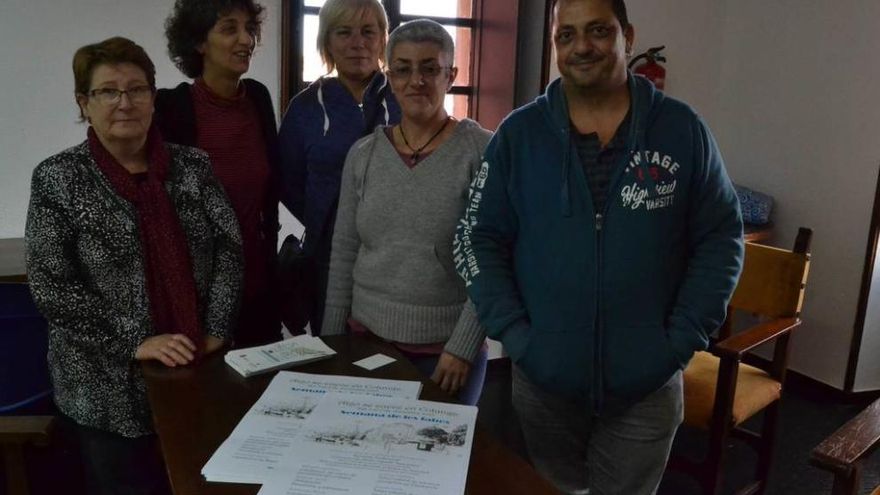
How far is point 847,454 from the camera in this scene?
129cm

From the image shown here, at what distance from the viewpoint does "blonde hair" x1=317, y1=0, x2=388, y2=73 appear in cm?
185

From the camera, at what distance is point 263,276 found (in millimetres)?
1875

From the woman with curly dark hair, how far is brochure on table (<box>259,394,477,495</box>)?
71cm

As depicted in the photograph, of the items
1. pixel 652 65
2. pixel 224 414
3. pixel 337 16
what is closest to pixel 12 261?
pixel 337 16

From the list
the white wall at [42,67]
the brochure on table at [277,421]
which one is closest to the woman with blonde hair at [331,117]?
the brochure on table at [277,421]

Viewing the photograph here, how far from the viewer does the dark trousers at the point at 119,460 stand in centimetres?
142

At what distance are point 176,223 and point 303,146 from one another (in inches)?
19.8

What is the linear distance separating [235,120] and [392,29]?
1.55 metres

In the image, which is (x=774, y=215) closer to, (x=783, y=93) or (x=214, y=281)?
(x=783, y=93)

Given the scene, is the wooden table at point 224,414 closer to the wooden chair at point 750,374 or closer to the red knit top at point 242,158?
the red knit top at point 242,158

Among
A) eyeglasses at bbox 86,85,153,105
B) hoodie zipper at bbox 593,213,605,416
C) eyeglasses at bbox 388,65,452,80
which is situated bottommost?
hoodie zipper at bbox 593,213,605,416

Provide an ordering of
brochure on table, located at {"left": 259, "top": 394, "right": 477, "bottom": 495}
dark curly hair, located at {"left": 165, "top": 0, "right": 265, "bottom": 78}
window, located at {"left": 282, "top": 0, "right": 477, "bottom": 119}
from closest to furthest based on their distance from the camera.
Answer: brochure on table, located at {"left": 259, "top": 394, "right": 477, "bottom": 495} < dark curly hair, located at {"left": 165, "top": 0, "right": 265, "bottom": 78} < window, located at {"left": 282, "top": 0, "right": 477, "bottom": 119}

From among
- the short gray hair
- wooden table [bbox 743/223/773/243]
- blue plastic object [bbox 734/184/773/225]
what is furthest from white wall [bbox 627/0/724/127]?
the short gray hair

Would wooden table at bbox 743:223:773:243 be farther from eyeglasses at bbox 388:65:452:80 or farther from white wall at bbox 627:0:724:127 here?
eyeglasses at bbox 388:65:452:80
